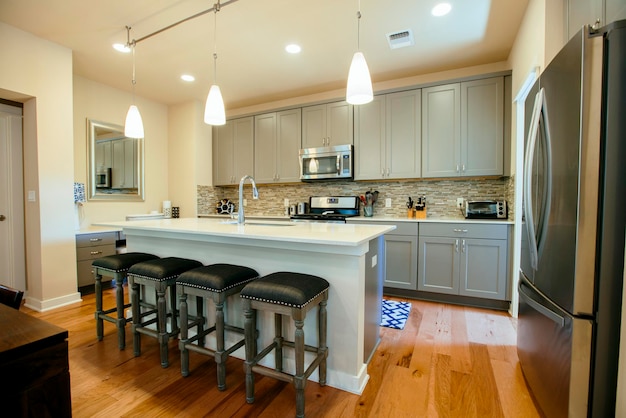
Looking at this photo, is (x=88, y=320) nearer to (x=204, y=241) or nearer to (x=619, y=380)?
(x=204, y=241)

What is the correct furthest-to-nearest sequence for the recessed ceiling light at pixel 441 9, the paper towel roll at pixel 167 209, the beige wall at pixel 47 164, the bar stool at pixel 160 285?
1. the paper towel roll at pixel 167 209
2. the beige wall at pixel 47 164
3. the recessed ceiling light at pixel 441 9
4. the bar stool at pixel 160 285

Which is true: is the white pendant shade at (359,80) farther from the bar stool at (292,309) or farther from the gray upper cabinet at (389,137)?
the gray upper cabinet at (389,137)

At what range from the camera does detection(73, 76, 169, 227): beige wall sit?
12.1 feet

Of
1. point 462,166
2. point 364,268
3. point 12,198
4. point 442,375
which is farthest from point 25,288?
point 462,166

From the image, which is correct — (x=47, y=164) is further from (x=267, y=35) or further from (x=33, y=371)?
(x=33, y=371)

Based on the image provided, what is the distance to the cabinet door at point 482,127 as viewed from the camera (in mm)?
3100

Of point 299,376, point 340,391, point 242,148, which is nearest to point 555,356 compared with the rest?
point 340,391

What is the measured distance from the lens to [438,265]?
10.3 ft

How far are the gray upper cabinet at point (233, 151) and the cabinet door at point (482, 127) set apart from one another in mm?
3021

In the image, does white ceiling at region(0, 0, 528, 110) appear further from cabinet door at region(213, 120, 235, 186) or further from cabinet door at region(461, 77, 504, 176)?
cabinet door at region(213, 120, 235, 186)

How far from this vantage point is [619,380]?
3.66 feet

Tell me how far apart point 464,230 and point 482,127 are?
1171mm

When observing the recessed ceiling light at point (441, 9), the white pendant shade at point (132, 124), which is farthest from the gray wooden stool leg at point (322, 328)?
the recessed ceiling light at point (441, 9)

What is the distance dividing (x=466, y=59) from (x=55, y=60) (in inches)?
174
